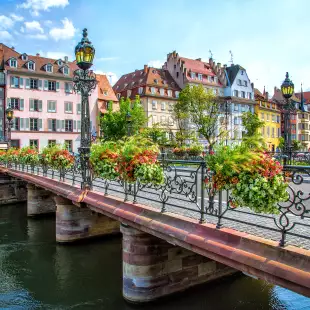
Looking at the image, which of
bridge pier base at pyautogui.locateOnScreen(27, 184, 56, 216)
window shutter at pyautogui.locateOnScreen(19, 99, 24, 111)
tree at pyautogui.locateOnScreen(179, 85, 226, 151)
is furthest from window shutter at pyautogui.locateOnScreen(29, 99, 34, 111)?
bridge pier base at pyautogui.locateOnScreen(27, 184, 56, 216)

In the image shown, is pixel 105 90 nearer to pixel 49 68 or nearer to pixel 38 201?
pixel 49 68

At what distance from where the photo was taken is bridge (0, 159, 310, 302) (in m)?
5.17

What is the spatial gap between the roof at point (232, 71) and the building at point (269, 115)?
22.2 feet

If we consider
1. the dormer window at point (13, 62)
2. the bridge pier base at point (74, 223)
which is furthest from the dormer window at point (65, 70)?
the bridge pier base at point (74, 223)

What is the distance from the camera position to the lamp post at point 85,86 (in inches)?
419

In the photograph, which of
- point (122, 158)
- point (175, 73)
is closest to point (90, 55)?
point (122, 158)

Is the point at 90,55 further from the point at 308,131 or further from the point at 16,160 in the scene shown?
the point at 308,131

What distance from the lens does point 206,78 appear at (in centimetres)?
6284

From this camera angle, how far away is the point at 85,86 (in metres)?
11.3

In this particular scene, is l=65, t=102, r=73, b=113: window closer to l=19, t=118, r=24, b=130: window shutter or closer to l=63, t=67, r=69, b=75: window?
l=63, t=67, r=69, b=75: window

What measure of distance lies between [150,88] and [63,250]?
142 ft

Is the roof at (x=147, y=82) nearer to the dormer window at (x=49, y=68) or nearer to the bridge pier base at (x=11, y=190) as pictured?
the dormer window at (x=49, y=68)

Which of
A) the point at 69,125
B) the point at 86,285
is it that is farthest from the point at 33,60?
the point at 86,285

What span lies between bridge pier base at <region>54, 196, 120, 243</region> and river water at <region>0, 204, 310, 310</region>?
42cm
